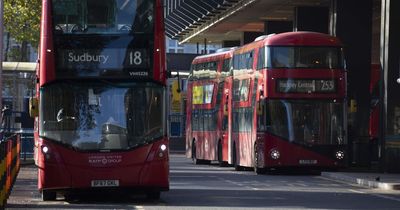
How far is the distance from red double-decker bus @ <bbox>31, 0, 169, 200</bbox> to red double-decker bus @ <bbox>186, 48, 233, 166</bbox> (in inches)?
660

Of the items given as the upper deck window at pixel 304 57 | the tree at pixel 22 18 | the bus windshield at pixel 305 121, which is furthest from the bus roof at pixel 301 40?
the tree at pixel 22 18

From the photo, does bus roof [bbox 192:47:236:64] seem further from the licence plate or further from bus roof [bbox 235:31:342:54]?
the licence plate

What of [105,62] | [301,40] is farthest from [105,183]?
[301,40]

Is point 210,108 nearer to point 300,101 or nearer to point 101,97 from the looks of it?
point 300,101

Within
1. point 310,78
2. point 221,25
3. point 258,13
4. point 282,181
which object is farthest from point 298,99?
point 221,25

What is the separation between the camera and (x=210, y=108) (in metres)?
39.9

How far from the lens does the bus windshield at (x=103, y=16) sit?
20281 millimetres

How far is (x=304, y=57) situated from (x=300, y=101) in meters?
1.33

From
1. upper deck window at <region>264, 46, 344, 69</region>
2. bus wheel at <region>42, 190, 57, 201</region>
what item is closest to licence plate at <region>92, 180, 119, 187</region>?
bus wheel at <region>42, 190, 57, 201</region>

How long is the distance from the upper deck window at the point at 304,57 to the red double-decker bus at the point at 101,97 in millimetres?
11388

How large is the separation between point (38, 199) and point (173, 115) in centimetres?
4410

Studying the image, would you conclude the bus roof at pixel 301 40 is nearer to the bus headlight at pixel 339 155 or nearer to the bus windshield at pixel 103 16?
the bus headlight at pixel 339 155

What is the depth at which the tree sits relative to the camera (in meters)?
43.8

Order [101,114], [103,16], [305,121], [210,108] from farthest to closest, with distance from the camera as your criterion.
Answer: [210,108] → [305,121] → [103,16] → [101,114]
